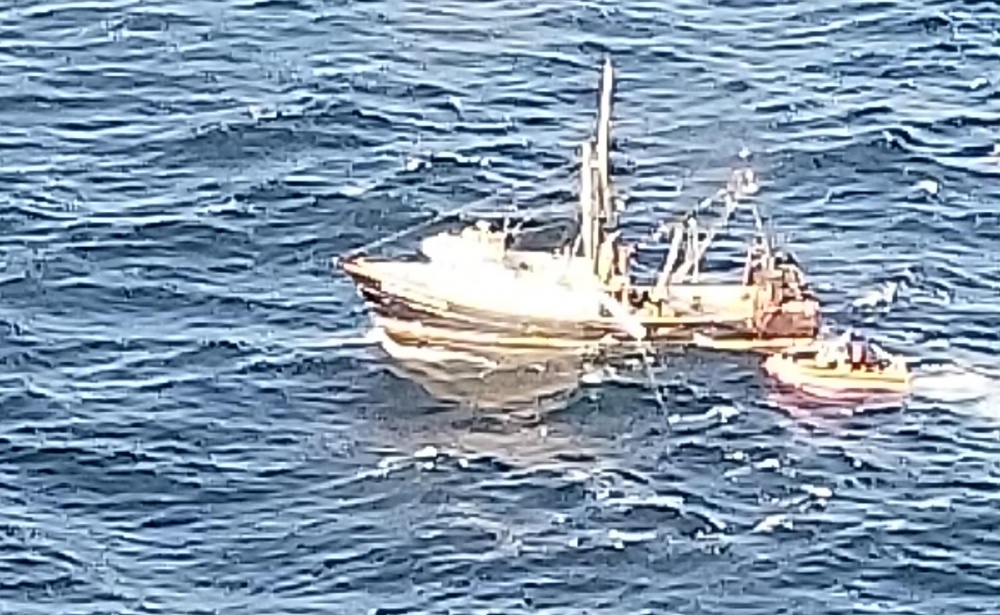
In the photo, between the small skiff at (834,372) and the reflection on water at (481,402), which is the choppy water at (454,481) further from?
the small skiff at (834,372)

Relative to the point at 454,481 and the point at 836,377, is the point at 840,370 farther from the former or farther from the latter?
the point at 454,481

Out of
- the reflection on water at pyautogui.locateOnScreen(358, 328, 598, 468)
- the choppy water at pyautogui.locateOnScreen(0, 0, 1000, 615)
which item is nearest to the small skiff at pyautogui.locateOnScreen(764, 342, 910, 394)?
the choppy water at pyautogui.locateOnScreen(0, 0, 1000, 615)

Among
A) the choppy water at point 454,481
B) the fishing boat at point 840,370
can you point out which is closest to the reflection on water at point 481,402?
the choppy water at point 454,481

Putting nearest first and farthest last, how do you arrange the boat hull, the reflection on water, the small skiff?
1. the reflection on water
2. the boat hull
3. the small skiff

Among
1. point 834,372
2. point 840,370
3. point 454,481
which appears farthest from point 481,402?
point 840,370

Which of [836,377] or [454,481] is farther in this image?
[836,377]

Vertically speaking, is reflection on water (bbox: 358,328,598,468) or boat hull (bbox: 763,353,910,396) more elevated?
boat hull (bbox: 763,353,910,396)

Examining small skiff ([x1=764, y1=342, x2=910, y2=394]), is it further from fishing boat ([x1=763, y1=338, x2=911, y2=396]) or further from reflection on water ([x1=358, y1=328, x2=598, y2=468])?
reflection on water ([x1=358, y1=328, x2=598, y2=468])

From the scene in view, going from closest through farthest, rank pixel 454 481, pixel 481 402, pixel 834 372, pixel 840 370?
pixel 454 481 → pixel 481 402 → pixel 840 370 → pixel 834 372
